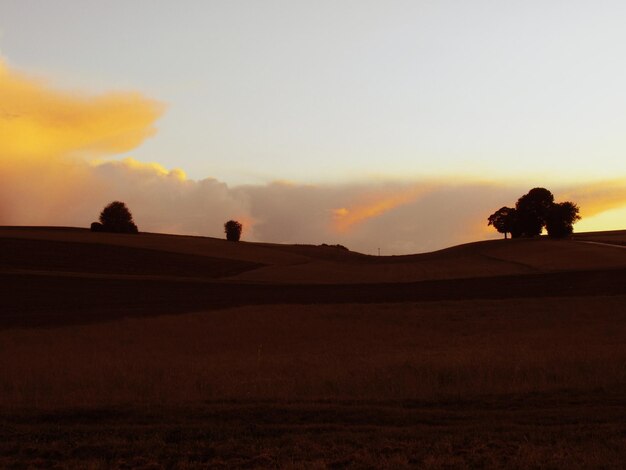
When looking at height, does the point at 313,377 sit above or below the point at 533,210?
below

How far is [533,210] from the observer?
105438 mm

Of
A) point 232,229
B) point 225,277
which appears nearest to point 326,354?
point 225,277

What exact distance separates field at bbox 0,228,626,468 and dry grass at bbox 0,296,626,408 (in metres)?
0.09

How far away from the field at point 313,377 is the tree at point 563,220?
1999 inches

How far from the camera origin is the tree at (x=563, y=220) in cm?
9719

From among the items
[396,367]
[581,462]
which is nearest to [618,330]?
[396,367]

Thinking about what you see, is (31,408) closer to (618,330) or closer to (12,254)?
(618,330)

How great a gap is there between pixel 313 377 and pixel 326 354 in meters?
6.19

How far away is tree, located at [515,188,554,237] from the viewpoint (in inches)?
4082

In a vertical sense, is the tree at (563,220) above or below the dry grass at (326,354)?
above

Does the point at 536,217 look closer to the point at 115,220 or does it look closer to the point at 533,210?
the point at 533,210

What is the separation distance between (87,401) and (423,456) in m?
6.91

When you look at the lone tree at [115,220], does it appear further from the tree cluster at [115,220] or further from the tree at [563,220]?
the tree at [563,220]

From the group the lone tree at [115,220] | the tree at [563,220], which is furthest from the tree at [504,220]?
the lone tree at [115,220]
